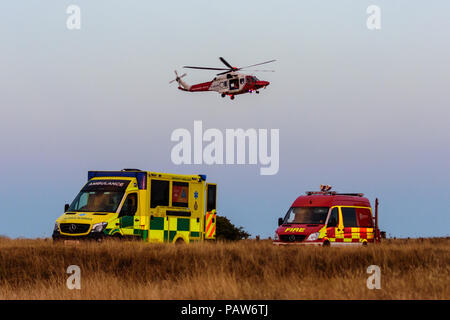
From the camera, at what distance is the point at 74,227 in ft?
86.4

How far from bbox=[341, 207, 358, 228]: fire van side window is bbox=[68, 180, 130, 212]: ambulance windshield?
7.86 metres

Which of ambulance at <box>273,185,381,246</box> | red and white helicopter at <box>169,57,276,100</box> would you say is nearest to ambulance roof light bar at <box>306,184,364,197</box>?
ambulance at <box>273,185,381,246</box>

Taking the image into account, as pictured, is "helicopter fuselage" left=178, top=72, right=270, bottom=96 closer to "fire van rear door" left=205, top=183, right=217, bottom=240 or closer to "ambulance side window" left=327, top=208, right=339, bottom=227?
"fire van rear door" left=205, top=183, right=217, bottom=240

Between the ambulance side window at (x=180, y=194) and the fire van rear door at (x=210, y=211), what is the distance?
1.41 meters

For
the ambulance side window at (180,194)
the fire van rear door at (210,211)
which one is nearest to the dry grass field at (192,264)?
the ambulance side window at (180,194)

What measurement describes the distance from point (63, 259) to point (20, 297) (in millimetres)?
4170

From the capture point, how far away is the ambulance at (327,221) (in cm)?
2714

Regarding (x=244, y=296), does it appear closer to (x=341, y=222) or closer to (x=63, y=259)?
(x=63, y=259)

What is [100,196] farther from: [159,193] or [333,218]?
[333,218]

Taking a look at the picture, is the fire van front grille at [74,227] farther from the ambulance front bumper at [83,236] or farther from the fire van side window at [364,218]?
the fire van side window at [364,218]

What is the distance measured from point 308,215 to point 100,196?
747 cm
